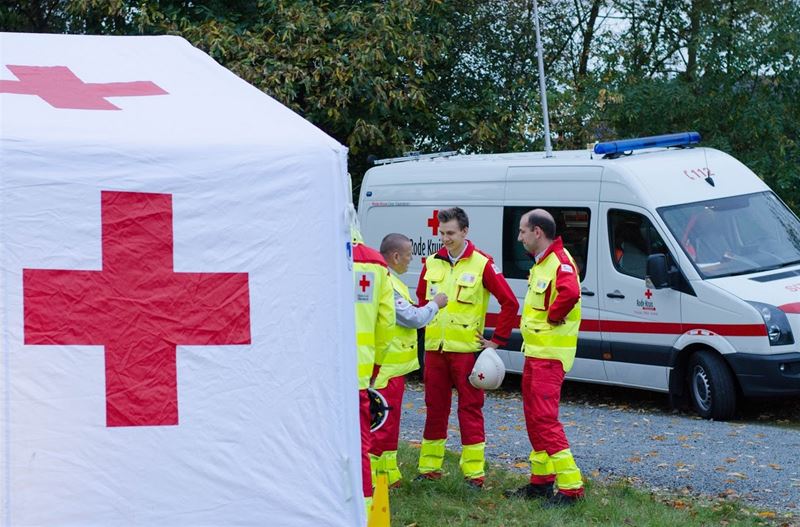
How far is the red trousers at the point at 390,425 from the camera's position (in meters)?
7.52

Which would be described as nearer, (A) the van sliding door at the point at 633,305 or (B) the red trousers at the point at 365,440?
(B) the red trousers at the point at 365,440

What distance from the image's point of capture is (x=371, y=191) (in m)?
14.6

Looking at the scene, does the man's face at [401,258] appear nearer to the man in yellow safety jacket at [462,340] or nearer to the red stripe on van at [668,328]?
the man in yellow safety jacket at [462,340]

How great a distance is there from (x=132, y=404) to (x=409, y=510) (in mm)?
2524

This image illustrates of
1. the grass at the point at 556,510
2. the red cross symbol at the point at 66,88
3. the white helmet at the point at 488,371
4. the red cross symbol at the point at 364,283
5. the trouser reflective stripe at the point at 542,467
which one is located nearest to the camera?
the red cross symbol at the point at 66,88

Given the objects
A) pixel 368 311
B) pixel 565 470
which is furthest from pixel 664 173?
pixel 368 311

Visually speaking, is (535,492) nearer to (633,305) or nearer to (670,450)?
(670,450)

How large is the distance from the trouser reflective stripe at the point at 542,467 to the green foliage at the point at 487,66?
953cm

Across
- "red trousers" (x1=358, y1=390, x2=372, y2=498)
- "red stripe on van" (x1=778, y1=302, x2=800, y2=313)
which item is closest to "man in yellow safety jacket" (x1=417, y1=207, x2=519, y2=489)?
"red trousers" (x1=358, y1=390, x2=372, y2=498)

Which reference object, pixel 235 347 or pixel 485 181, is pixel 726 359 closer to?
pixel 485 181

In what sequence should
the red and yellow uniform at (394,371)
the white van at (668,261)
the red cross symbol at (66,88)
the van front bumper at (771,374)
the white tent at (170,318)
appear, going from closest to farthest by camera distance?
the white tent at (170,318) < the red cross symbol at (66,88) < the red and yellow uniform at (394,371) < the van front bumper at (771,374) < the white van at (668,261)

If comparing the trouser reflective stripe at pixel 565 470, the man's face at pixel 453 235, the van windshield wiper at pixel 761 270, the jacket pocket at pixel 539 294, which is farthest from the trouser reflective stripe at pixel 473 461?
the van windshield wiper at pixel 761 270

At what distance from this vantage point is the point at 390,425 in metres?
7.59

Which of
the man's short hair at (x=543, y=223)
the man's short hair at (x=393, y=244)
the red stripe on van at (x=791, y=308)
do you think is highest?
the man's short hair at (x=543, y=223)
